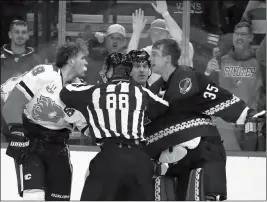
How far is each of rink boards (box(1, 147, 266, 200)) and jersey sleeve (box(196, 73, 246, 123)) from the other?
52.2 inches

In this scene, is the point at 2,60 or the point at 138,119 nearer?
the point at 138,119

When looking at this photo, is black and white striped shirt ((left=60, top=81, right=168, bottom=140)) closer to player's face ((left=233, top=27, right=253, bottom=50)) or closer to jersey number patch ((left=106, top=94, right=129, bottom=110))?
jersey number patch ((left=106, top=94, right=129, bottom=110))

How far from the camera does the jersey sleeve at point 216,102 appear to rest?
4863 millimetres

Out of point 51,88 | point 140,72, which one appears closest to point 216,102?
point 140,72

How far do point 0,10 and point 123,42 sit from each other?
924mm

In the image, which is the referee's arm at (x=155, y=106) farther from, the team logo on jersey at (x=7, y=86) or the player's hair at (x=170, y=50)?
the team logo on jersey at (x=7, y=86)

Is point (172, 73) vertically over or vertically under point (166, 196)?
over

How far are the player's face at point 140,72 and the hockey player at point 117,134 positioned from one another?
40 centimetres

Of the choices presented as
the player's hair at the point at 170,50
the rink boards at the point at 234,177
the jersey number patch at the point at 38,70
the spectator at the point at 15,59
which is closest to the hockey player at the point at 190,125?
the player's hair at the point at 170,50

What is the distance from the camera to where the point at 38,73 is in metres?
5.09

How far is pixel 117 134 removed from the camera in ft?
14.5

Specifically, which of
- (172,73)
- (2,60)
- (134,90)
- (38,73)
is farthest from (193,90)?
(2,60)

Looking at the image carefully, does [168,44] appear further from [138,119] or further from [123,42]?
[123,42]

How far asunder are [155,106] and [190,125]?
269mm
